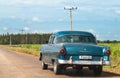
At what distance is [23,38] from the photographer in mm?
189000

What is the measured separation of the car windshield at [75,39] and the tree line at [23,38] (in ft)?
504

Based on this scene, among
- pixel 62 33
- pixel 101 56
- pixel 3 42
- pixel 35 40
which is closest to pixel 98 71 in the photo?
pixel 101 56

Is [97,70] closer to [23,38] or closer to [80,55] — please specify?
[80,55]

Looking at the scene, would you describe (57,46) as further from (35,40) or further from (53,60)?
(35,40)

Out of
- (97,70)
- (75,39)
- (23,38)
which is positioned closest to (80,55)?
(97,70)

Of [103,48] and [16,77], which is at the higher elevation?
[103,48]

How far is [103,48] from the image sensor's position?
18.8 metres

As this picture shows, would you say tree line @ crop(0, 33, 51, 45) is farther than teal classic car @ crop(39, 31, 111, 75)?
Yes

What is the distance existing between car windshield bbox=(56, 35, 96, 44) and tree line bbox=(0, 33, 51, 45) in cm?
15366

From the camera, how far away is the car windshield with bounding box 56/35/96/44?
20391 mm

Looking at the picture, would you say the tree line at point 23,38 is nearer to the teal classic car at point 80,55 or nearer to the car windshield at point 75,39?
the car windshield at point 75,39

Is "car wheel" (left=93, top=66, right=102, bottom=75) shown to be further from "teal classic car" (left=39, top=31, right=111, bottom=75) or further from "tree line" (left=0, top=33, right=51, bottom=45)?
"tree line" (left=0, top=33, right=51, bottom=45)

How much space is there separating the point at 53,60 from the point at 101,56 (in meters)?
2.58

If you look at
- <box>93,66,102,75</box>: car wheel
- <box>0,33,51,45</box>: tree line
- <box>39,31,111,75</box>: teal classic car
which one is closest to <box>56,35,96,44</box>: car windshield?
<box>39,31,111,75</box>: teal classic car
